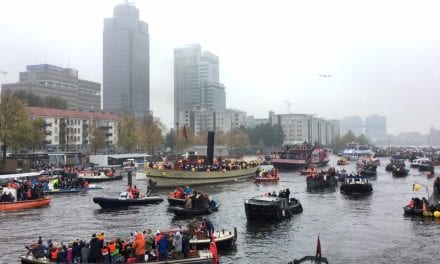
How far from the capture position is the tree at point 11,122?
296ft

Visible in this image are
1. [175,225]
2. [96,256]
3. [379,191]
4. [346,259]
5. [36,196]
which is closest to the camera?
[96,256]

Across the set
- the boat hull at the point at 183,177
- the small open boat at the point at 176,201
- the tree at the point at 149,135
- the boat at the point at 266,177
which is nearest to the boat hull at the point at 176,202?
the small open boat at the point at 176,201

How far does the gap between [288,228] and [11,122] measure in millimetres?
69285

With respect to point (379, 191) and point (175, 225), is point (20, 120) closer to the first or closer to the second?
point (175, 225)

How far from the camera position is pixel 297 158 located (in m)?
134

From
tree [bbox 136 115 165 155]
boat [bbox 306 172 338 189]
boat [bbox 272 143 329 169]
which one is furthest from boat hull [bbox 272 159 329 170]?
boat [bbox 306 172 338 189]

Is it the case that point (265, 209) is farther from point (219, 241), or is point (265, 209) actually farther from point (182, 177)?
point (182, 177)

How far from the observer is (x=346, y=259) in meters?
31.9

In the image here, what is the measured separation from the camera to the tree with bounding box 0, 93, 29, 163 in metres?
90.3

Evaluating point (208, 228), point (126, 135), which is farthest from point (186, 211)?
point (126, 135)

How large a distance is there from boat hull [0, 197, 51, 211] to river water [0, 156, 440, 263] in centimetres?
102

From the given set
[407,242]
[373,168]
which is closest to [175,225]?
[407,242]

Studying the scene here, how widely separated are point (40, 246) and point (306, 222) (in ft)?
84.1

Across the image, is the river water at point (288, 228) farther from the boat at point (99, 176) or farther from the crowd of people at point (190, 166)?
the boat at point (99, 176)
